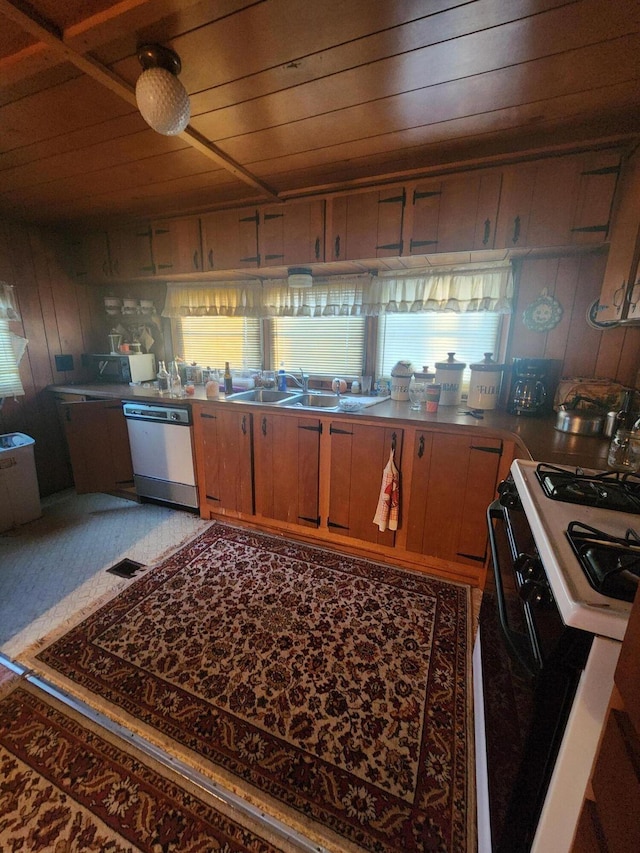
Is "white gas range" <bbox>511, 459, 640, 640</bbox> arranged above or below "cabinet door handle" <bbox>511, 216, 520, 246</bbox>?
below

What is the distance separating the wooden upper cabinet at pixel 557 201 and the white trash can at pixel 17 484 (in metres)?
3.47

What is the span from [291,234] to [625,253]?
1810 mm

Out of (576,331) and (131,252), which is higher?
(131,252)

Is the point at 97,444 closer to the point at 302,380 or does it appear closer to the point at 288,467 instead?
the point at 288,467

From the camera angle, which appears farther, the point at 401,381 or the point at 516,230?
the point at 401,381

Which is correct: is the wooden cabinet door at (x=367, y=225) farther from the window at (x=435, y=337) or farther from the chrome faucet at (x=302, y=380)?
the chrome faucet at (x=302, y=380)

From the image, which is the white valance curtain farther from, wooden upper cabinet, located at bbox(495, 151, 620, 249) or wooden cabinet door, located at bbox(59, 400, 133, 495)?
wooden cabinet door, located at bbox(59, 400, 133, 495)

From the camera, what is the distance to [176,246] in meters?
2.74

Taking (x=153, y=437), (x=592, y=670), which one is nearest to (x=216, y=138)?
(x=153, y=437)

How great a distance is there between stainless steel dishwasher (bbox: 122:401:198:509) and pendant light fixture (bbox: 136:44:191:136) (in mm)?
1727

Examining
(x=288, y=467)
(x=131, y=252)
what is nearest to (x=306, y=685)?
(x=288, y=467)

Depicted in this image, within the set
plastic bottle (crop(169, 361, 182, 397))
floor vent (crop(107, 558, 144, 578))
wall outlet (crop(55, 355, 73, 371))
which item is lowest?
floor vent (crop(107, 558, 144, 578))

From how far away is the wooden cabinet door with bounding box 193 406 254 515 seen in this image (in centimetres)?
248

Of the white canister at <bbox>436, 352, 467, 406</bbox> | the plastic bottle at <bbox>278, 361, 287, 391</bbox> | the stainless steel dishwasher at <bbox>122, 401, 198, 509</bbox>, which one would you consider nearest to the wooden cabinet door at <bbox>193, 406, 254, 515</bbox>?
the stainless steel dishwasher at <bbox>122, 401, 198, 509</bbox>
